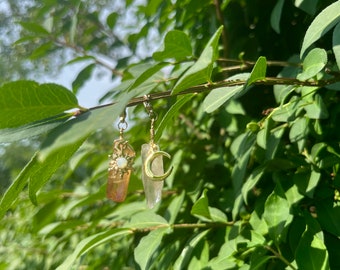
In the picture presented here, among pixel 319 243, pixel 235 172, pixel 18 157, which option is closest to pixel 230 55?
pixel 235 172

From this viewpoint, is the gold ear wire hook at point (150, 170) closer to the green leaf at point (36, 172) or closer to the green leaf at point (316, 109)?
the green leaf at point (36, 172)

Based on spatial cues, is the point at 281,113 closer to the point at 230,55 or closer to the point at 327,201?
the point at 327,201

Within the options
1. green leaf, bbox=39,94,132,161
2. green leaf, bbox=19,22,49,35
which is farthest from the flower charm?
green leaf, bbox=19,22,49,35

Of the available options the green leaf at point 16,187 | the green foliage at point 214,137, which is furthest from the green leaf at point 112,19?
the green leaf at point 16,187

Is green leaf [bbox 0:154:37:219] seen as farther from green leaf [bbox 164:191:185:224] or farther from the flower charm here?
green leaf [bbox 164:191:185:224]

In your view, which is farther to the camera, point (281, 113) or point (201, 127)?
point (201, 127)

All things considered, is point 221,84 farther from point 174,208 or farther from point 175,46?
point 174,208

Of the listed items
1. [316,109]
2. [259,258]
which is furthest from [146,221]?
[316,109]

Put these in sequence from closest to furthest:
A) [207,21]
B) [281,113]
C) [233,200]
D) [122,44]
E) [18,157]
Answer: [281,113] < [233,200] < [207,21] < [122,44] < [18,157]
